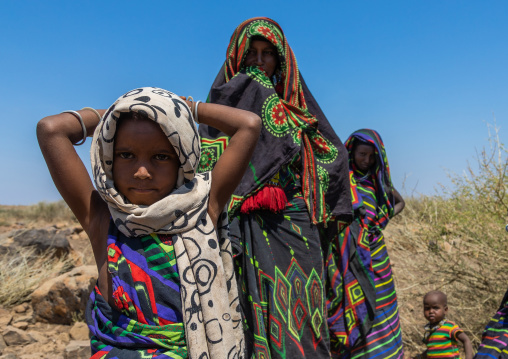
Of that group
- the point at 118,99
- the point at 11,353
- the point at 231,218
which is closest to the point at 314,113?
the point at 231,218

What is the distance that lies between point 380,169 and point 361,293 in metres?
1.16

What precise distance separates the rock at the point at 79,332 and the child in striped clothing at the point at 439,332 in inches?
131

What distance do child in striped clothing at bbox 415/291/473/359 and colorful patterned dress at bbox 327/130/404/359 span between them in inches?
19.3

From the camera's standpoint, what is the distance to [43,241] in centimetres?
783

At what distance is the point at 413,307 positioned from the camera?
6.84 metres

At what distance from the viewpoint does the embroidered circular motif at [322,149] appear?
3.66 metres

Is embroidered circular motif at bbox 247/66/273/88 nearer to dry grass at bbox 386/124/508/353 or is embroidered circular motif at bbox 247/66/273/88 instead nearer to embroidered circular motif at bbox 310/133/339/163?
embroidered circular motif at bbox 310/133/339/163

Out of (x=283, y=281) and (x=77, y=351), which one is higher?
(x=283, y=281)

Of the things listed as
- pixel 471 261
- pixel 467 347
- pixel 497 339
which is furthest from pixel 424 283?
pixel 497 339

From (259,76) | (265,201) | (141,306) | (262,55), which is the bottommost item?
(141,306)

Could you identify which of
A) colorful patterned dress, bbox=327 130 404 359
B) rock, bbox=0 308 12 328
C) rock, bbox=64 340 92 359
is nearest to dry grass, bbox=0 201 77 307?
rock, bbox=0 308 12 328

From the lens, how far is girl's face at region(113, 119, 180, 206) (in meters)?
1.84

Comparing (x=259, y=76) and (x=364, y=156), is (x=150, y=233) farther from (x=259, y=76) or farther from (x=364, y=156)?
(x=364, y=156)

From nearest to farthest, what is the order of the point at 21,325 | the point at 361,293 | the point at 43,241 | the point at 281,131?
the point at 281,131 → the point at 361,293 → the point at 21,325 → the point at 43,241
